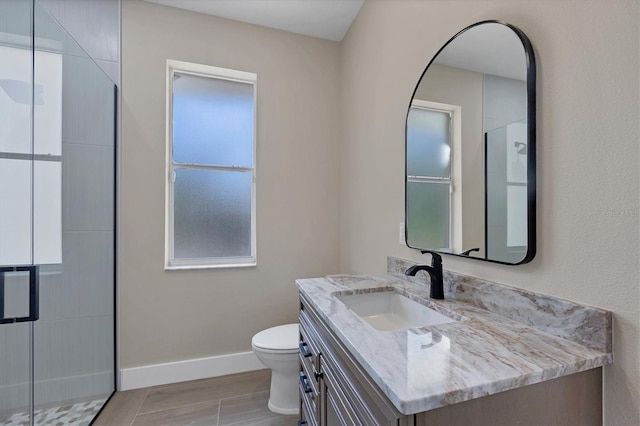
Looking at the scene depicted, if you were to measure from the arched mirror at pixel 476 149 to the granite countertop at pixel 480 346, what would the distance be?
171 mm

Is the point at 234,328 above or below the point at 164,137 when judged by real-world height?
below

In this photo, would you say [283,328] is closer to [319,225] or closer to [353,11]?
[319,225]

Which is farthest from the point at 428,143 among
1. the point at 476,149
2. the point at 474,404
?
the point at 474,404

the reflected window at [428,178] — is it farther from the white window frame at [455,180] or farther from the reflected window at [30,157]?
the reflected window at [30,157]

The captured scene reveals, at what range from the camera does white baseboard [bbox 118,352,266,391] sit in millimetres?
2049

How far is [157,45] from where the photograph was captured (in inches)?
83.7

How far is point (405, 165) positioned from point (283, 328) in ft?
4.37

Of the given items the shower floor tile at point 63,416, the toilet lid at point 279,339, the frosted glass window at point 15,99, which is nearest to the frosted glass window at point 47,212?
the frosted glass window at point 15,99

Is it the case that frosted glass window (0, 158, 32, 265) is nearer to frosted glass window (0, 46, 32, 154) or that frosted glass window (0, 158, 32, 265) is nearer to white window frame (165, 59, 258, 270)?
frosted glass window (0, 46, 32, 154)

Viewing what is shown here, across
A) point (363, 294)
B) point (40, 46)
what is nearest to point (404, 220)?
point (363, 294)

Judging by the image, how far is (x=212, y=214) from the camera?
7.59 feet

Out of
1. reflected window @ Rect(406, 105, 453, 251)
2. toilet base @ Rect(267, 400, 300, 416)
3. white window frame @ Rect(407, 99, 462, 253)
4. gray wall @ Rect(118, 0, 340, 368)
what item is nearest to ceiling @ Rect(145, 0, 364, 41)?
gray wall @ Rect(118, 0, 340, 368)

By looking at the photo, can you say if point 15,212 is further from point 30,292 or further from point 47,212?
point 30,292

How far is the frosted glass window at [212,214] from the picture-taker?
2.24 metres
